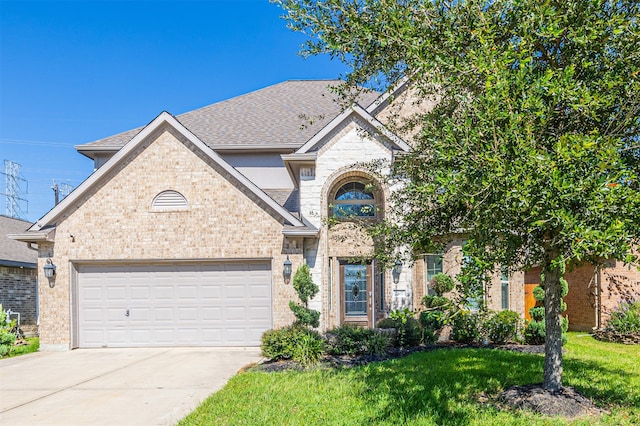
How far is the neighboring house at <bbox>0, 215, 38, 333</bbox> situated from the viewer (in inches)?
620

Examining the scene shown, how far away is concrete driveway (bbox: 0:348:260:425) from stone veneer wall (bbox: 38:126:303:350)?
2532mm

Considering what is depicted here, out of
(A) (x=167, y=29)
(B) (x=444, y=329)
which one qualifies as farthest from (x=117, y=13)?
(B) (x=444, y=329)

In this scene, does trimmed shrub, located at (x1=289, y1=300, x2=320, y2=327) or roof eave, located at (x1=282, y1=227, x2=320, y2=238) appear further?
roof eave, located at (x1=282, y1=227, x2=320, y2=238)

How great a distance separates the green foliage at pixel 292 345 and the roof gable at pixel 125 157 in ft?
11.6

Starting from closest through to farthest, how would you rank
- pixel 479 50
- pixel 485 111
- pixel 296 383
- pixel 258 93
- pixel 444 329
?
pixel 485 111 → pixel 479 50 → pixel 296 383 → pixel 444 329 → pixel 258 93

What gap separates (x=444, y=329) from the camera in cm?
1232

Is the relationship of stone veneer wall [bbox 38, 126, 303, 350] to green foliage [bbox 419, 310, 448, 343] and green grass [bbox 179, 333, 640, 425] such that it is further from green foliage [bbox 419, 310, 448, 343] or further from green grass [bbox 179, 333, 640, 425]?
green grass [bbox 179, 333, 640, 425]

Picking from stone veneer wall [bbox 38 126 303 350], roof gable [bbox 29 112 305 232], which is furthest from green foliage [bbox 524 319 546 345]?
stone veneer wall [bbox 38 126 303 350]

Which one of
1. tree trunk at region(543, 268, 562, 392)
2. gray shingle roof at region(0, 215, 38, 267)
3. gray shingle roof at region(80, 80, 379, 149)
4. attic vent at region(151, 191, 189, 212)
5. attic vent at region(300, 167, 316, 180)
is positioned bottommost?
tree trunk at region(543, 268, 562, 392)

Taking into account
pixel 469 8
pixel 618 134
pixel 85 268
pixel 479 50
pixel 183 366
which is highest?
pixel 469 8

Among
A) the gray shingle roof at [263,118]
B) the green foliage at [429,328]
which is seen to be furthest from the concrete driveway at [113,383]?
the gray shingle roof at [263,118]

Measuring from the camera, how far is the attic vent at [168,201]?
493 inches

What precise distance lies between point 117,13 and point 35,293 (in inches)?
452

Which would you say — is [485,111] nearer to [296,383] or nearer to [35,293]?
[296,383]
